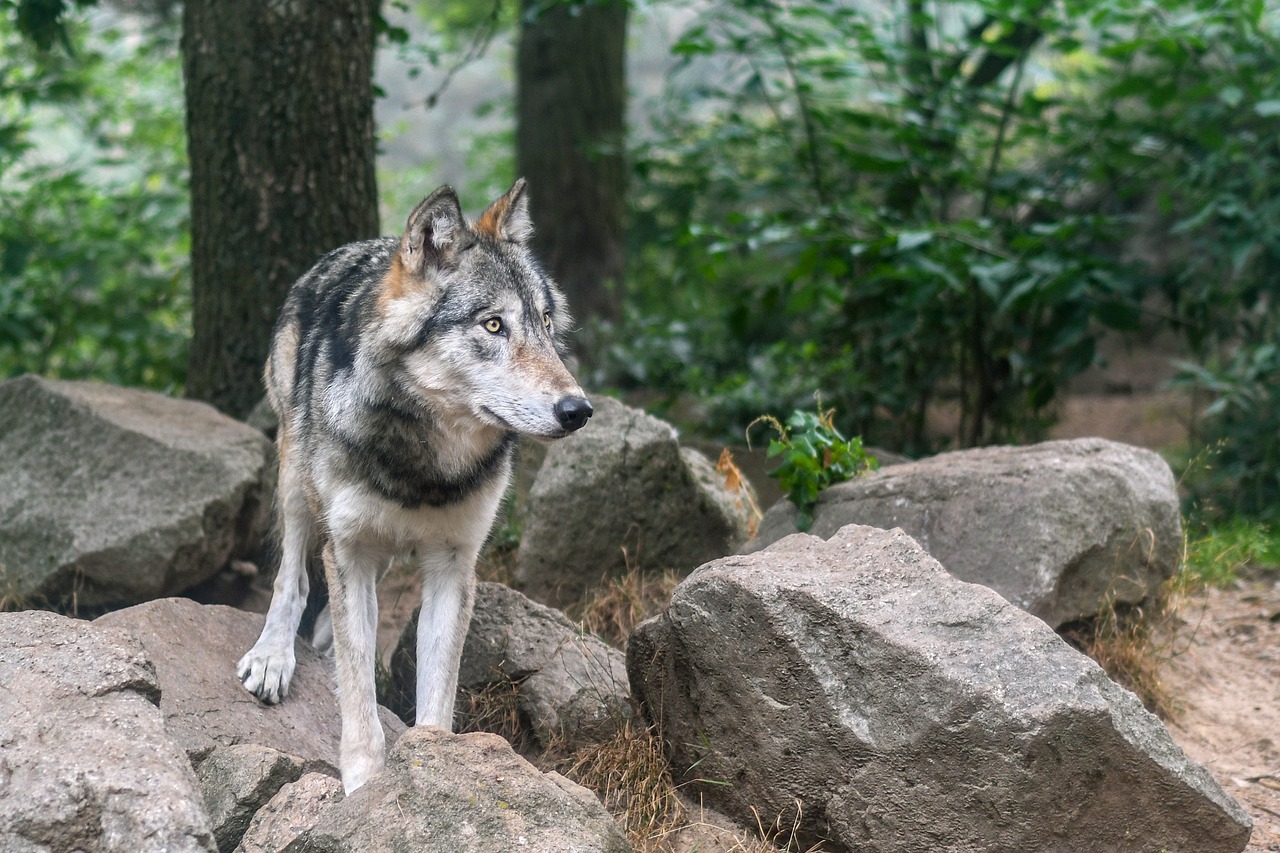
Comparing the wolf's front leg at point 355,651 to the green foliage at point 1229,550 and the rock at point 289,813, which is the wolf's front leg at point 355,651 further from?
the green foliage at point 1229,550

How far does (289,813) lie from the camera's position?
3.01 meters

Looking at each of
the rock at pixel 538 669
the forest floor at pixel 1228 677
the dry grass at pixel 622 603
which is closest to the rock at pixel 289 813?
the rock at pixel 538 669

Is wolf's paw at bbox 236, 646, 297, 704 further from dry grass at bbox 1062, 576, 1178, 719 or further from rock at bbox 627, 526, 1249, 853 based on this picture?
dry grass at bbox 1062, 576, 1178, 719

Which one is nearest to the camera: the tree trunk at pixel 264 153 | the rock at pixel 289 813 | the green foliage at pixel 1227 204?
the rock at pixel 289 813

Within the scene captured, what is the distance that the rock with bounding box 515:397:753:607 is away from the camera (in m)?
5.15

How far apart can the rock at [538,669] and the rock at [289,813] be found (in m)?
1.08

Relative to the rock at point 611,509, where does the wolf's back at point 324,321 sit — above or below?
above

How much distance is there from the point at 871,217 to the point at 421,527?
3.88 meters

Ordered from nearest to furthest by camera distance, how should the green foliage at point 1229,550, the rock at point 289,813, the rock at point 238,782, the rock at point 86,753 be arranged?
1. the rock at point 86,753
2. the rock at point 289,813
3. the rock at point 238,782
4. the green foliage at point 1229,550

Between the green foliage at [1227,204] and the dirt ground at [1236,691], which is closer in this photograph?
the dirt ground at [1236,691]

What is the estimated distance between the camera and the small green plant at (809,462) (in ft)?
15.9

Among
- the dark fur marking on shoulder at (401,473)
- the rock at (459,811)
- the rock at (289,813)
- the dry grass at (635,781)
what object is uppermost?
the dark fur marking on shoulder at (401,473)

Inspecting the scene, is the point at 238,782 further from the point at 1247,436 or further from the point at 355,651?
the point at 1247,436

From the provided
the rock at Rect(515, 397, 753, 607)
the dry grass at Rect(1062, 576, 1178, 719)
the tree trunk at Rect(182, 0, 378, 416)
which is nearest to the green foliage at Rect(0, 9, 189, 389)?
the tree trunk at Rect(182, 0, 378, 416)
